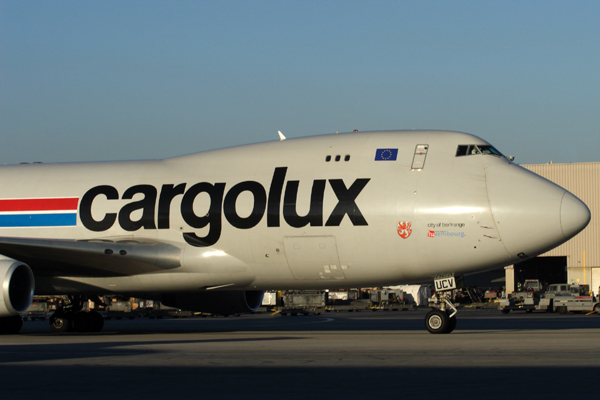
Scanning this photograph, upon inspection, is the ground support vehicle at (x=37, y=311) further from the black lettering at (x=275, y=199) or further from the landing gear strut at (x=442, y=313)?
the landing gear strut at (x=442, y=313)

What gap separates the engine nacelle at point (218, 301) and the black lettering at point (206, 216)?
9.70 ft

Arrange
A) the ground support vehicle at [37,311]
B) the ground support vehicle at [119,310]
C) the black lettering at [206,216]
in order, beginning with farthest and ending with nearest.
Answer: the ground support vehicle at [37,311], the ground support vehicle at [119,310], the black lettering at [206,216]

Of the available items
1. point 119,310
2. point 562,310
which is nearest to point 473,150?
point 562,310

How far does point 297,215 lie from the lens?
65.2 ft

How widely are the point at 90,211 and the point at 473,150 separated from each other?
11115mm

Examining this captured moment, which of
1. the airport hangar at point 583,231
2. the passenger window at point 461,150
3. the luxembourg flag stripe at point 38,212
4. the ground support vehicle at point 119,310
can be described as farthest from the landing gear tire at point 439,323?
the airport hangar at point 583,231

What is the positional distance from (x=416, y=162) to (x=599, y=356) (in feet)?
27.4

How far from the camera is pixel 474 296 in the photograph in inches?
2798

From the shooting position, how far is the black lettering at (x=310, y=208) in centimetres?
1969

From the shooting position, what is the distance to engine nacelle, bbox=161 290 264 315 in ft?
75.9

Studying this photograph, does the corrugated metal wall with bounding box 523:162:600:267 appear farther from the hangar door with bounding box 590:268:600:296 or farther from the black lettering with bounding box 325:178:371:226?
the black lettering with bounding box 325:178:371:226
